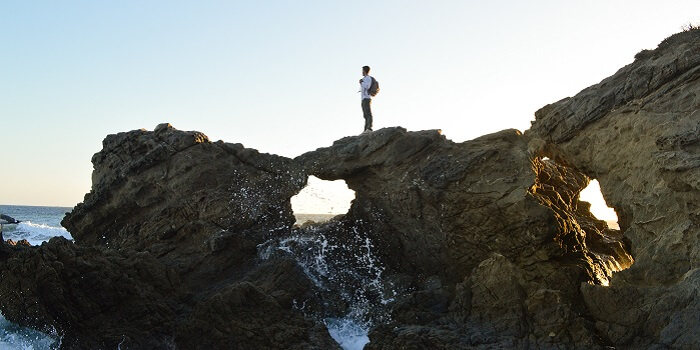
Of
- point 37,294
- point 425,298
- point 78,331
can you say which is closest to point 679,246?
point 425,298

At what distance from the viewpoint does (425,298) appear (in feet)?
45.2

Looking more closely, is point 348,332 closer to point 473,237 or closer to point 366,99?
point 473,237

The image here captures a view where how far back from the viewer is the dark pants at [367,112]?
63.4 feet

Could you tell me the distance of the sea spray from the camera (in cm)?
1410

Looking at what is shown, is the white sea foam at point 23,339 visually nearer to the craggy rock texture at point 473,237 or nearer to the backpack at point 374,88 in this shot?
the craggy rock texture at point 473,237

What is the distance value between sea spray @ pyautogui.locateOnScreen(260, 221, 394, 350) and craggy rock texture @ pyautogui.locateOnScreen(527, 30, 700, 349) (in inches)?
182

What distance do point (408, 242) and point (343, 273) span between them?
1731 mm

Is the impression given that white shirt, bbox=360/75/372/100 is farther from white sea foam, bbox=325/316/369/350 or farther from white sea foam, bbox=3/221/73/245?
white sea foam, bbox=3/221/73/245

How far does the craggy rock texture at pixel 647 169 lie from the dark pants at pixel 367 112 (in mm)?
5218

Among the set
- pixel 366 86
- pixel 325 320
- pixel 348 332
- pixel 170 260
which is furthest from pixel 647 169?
pixel 170 260

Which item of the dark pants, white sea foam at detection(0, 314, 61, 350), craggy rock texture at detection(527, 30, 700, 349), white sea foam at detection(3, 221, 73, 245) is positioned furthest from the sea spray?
white sea foam at detection(3, 221, 73, 245)

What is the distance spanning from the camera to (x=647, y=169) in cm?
1318

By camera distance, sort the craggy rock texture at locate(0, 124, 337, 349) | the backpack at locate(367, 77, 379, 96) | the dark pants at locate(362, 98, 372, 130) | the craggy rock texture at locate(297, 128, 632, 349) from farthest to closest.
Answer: the backpack at locate(367, 77, 379, 96), the dark pants at locate(362, 98, 372, 130), the craggy rock texture at locate(0, 124, 337, 349), the craggy rock texture at locate(297, 128, 632, 349)

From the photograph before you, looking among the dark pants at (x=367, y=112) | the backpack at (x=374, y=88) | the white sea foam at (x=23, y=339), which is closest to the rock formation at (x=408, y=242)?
the white sea foam at (x=23, y=339)
